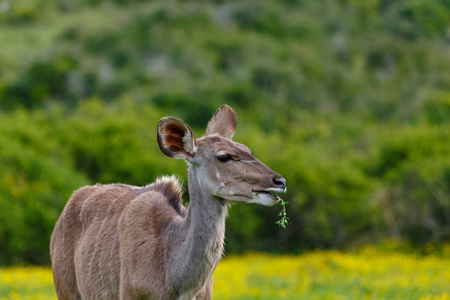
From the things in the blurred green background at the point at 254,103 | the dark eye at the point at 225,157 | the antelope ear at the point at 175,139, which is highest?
the antelope ear at the point at 175,139

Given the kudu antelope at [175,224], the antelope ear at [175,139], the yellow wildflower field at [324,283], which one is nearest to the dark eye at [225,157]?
the kudu antelope at [175,224]

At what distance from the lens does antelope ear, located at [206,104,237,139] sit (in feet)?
22.9

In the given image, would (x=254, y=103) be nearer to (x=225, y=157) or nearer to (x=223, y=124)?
(x=223, y=124)

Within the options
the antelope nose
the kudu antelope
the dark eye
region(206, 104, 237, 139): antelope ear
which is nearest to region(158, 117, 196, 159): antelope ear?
the kudu antelope

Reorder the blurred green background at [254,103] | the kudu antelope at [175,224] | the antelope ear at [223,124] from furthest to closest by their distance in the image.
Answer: the blurred green background at [254,103]
the antelope ear at [223,124]
the kudu antelope at [175,224]

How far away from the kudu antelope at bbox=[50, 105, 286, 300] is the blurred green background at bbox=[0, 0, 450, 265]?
53.8 ft

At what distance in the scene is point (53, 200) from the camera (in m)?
26.1

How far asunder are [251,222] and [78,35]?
144 ft

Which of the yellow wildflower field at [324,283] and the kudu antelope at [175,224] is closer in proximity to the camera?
the kudu antelope at [175,224]

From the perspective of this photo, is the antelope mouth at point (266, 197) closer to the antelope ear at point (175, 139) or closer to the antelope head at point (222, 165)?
the antelope head at point (222, 165)

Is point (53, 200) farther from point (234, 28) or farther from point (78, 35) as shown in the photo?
point (234, 28)

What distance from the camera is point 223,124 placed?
23.1 ft

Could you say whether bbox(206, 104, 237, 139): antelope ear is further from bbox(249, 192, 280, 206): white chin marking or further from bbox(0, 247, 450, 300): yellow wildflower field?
bbox(0, 247, 450, 300): yellow wildflower field

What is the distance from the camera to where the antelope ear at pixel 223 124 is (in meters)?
6.99
